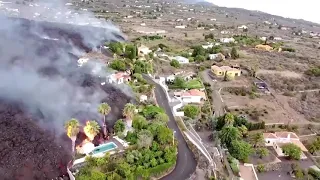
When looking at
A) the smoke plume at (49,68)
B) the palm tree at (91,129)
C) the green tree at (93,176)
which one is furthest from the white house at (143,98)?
the green tree at (93,176)

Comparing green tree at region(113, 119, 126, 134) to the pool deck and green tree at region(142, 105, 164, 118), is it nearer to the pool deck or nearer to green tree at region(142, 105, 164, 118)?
the pool deck

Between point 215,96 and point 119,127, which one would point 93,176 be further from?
point 215,96

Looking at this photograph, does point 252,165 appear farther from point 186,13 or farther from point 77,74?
point 186,13

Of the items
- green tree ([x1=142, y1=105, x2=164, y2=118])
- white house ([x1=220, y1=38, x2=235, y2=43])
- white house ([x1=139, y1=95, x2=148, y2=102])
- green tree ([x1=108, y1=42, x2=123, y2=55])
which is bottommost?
white house ([x1=220, y1=38, x2=235, y2=43])

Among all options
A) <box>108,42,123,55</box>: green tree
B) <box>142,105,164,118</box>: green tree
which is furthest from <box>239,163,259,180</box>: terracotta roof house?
<box>108,42,123,55</box>: green tree

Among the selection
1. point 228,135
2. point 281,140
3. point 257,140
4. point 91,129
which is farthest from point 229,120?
point 91,129

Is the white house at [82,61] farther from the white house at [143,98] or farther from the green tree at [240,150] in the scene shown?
the green tree at [240,150]
